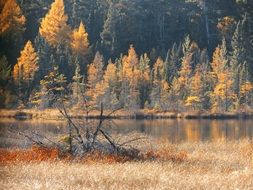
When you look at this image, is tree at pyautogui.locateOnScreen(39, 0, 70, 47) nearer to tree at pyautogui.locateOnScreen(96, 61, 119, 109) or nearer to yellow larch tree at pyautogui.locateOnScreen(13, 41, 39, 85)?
tree at pyautogui.locateOnScreen(96, 61, 119, 109)

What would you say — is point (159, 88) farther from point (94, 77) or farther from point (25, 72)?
point (25, 72)

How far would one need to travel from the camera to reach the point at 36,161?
64.0ft

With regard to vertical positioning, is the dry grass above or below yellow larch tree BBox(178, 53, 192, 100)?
below

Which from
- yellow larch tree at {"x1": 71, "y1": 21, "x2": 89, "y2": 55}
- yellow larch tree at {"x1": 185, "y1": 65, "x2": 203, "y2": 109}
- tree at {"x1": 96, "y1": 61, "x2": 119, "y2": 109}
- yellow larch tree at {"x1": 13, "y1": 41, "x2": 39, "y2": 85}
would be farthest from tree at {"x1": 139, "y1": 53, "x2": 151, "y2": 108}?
yellow larch tree at {"x1": 13, "y1": 41, "x2": 39, "y2": 85}

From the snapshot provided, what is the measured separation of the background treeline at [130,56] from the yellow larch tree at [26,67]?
0.14 m

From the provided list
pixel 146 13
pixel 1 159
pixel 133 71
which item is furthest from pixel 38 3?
pixel 1 159

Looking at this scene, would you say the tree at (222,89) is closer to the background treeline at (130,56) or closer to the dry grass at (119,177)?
the background treeline at (130,56)

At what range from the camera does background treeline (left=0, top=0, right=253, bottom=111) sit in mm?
83250

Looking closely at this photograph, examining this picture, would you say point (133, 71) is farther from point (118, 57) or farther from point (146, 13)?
point (146, 13)

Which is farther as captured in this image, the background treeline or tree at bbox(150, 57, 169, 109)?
tree at bbox(150, 57, 169, 109)

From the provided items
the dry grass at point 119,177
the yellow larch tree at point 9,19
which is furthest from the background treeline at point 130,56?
the dry grass at point 119,177

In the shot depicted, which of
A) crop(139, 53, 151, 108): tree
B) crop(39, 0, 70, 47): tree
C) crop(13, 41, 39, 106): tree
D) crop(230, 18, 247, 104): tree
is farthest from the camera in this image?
crop(39, 0, 70, 47): tree

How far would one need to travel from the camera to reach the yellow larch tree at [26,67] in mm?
78188

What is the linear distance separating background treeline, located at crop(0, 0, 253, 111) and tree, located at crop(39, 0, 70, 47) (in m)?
0.18
